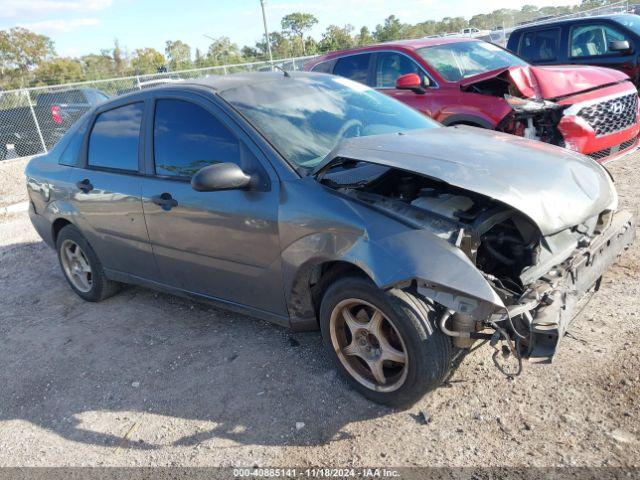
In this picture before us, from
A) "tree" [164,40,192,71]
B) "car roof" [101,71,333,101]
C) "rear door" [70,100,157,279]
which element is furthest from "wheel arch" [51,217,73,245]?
"tree" [164,40,192,71]

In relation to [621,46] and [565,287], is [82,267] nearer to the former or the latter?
[565,287]

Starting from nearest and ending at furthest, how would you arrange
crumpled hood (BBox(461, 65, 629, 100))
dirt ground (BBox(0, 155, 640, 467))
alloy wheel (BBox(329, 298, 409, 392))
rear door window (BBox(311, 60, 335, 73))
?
dirt ground (BBox(0, 155, 640, 467)) → alloy wheel (BBox(329, 298, 409, 392)) → crumpled hood (BBox(461, 65, 629, 100)) → rear door window (BBox(311, 60, 335, 73))

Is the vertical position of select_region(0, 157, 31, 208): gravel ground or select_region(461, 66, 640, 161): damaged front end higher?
select_region(461, 66, 640, 161): damaged front end

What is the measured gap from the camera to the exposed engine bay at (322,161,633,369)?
2508mm

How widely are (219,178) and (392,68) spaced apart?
4.93 metres

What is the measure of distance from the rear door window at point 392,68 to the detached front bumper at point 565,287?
432cm

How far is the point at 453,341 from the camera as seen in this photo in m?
2.72

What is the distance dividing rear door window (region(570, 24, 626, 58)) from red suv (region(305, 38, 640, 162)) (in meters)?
2.41

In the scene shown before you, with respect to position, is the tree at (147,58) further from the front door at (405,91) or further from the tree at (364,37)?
the front door at (405,91)

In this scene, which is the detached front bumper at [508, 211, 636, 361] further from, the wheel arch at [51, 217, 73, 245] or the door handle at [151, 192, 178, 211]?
the wheel arch at [51, 217, 73, 245]

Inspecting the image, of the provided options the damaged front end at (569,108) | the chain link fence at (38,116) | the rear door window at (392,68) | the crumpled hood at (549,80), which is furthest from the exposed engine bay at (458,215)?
the chain link fence at (38,116)

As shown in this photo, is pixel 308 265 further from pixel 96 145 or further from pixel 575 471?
pixel 96 145

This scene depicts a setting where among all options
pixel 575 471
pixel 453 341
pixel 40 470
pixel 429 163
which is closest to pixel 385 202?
pixel 429 163

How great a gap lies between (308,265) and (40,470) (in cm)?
185
